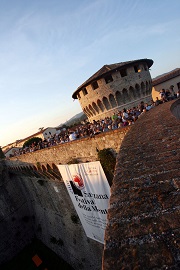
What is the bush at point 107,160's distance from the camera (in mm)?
8746

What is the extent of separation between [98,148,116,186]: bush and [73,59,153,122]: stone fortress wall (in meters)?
14.1

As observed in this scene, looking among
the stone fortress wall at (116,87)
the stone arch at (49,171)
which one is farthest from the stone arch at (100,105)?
the stone arch at (49,171)

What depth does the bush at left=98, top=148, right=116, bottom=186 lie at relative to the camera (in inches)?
344

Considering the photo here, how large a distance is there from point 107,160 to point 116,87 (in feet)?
47.7

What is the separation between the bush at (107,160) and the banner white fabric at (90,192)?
0.24m

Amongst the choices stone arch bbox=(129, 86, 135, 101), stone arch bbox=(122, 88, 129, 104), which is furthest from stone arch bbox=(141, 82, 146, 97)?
stone arch bbox=(122, 88, 129, 104)

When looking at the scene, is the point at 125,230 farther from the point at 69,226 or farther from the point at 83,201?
the point at 69,226

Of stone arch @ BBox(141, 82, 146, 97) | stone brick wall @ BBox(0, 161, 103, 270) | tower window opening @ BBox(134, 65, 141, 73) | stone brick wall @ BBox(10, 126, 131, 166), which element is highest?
tower window opening @ BBox(134, 65, 141, 73)

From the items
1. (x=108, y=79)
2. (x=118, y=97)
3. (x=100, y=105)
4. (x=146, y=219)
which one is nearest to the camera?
(x=146, y=219)

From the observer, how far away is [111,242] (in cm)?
129

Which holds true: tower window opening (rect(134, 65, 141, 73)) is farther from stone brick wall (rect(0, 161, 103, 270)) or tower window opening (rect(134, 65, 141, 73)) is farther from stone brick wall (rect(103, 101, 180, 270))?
stone brick wall (rect(103, 101, 180, 270))

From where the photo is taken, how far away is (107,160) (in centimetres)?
884

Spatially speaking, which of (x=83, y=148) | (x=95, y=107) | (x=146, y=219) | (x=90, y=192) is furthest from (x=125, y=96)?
(x=146, y=219)

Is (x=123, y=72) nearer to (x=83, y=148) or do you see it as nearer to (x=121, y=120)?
(x=121, y=120)
